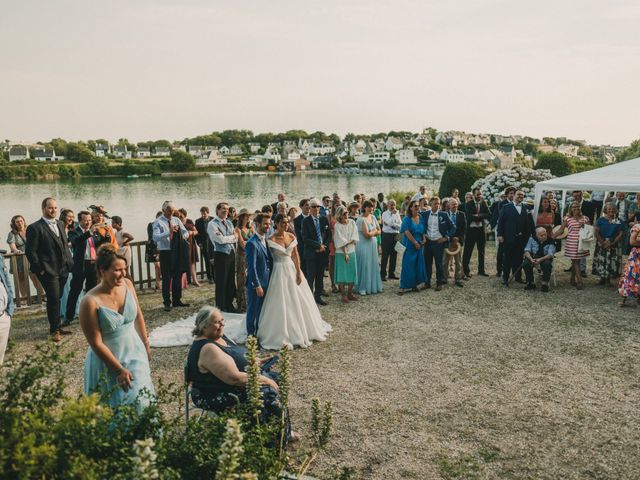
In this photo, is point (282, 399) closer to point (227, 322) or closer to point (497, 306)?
point (227, 322)

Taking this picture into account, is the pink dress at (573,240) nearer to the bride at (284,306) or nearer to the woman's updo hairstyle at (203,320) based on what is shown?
the bride at (284,306)

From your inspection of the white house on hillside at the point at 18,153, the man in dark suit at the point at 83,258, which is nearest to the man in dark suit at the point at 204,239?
the man in dark suit at the point at 83,258

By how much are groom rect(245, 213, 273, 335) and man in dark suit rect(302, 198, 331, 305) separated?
1.99 meters

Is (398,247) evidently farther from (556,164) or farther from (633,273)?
(556,164)

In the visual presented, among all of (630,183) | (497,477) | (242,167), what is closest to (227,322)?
(497,477)

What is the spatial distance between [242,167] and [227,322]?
12349cm

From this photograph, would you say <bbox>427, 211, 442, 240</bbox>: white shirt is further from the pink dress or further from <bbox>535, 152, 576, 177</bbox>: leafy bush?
<bbox>535, 152, 576, 177</bbox>: leafy bush

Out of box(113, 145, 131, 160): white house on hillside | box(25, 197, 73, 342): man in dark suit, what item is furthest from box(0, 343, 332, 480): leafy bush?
box(113, 145, 131, 160): white house on hillside

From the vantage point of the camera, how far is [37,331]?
7855 millimetres

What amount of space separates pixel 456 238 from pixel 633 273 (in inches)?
126

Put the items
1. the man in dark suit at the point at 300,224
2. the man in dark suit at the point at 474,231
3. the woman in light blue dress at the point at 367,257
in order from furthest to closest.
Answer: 1. the man in dark suit at the point at 474,231
2. the woman in light blue dress at the point at 367,257
3. the man in dark suit at the point at 300,224

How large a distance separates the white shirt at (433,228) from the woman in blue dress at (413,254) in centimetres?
23

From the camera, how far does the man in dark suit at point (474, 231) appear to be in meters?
11.4

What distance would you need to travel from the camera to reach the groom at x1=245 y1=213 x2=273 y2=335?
7090 millimetres
